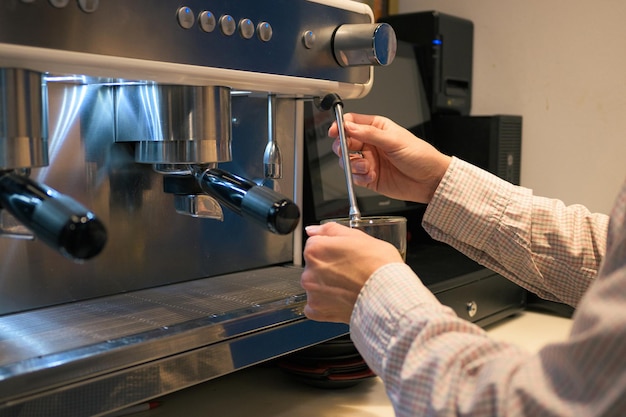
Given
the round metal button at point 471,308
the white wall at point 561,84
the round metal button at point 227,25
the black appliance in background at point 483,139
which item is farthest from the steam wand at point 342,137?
the white wall at point 561,84

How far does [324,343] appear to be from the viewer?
796 mm

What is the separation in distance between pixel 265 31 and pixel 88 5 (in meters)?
0.18

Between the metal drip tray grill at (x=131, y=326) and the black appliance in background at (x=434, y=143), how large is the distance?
0.72ft

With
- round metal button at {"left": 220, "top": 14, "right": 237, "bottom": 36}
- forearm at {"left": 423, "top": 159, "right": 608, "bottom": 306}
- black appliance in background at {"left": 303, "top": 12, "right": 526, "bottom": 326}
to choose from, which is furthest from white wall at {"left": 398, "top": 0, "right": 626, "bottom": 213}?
round metal button at {"left": 220, "top": 14, "right": 237, "bottom": 36}

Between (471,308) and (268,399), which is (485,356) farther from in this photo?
(471,308)

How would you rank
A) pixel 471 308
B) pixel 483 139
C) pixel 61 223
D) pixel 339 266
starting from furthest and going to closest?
1. pixel 483 139
2. pixel 471 308
3. pixel 339 266
4. pixel 61 223

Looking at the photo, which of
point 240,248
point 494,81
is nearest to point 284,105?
point 240,248

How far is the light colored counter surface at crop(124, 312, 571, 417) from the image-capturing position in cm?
76

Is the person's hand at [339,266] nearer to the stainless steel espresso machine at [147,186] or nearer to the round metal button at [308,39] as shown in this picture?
the stainless steel espresso machine at [147,186]

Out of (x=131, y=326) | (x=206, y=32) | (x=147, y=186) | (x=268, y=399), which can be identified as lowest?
(x=268, y=399)

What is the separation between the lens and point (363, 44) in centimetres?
70

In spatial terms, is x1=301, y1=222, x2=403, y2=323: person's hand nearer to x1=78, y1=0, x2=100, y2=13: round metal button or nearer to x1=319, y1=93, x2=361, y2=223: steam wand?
x1=319, y1=93, x2=361, y2=223: steam wand

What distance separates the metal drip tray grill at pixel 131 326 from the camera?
0.50 meters

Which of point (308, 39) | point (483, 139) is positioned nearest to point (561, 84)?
point (483, 139)
